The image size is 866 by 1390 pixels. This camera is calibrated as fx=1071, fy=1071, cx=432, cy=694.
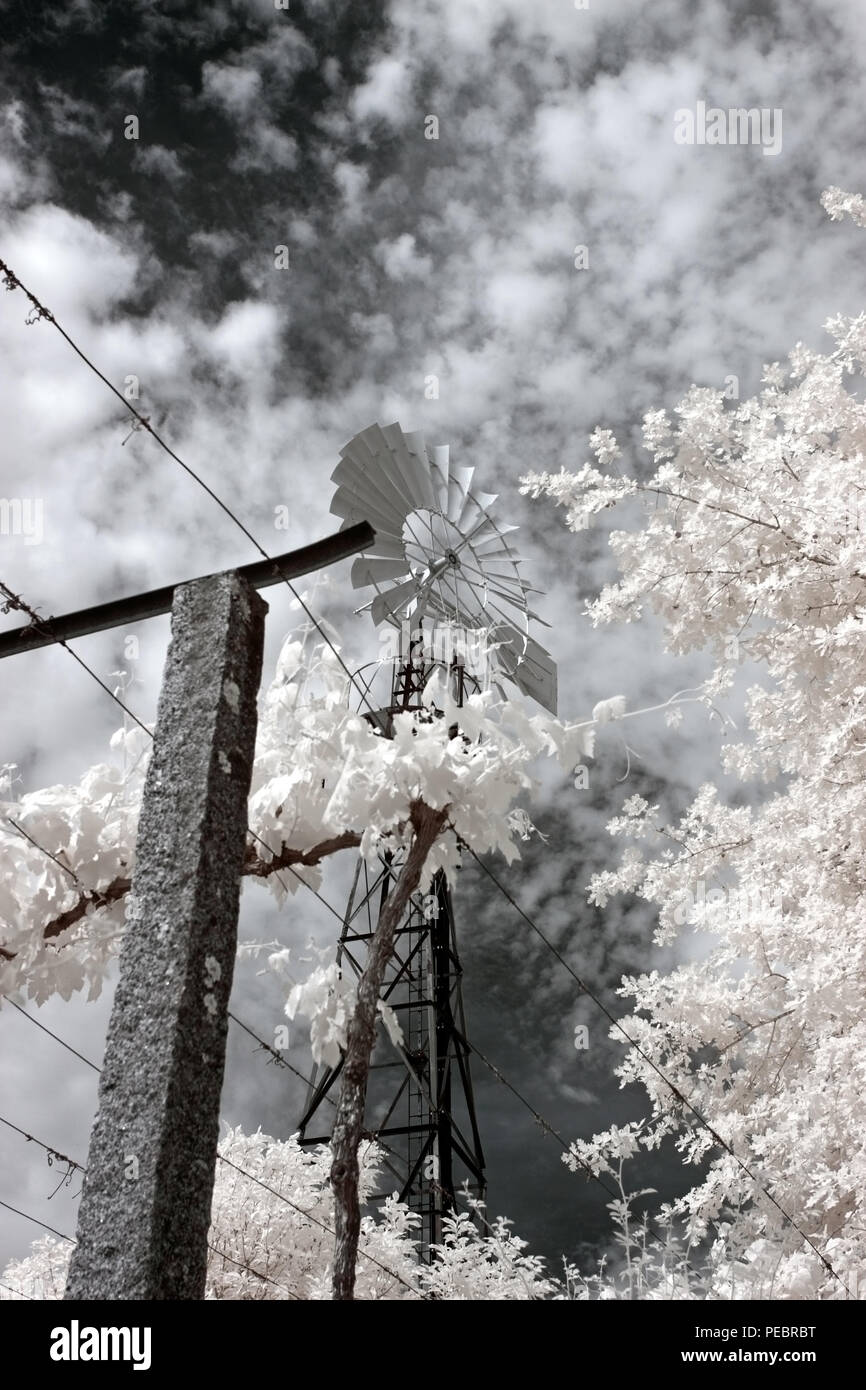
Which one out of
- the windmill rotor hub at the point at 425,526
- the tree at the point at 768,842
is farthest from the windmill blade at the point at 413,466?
the tree at the point at 768,842

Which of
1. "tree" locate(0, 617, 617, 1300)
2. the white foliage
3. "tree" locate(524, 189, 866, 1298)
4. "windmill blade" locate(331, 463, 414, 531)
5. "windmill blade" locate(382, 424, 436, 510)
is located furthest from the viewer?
"windmill blade" locate(382, 424, 436, 510)

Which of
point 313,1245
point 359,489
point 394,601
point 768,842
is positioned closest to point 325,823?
point 768,842

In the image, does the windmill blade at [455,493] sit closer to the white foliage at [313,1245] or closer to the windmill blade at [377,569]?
the windmill blade at [377,569]

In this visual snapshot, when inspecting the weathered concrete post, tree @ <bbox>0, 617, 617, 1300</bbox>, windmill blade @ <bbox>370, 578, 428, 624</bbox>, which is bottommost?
the weathered concrete post

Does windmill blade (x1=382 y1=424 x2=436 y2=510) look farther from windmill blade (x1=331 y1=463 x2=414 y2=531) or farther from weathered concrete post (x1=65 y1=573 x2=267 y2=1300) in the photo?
weathered concrete post (x1=65 y1=573 x2=267 y2=1300)

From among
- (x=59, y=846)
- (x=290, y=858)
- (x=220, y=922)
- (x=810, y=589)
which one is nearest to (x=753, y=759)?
(x=810, y=589)

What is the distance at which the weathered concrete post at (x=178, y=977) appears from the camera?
107 inches

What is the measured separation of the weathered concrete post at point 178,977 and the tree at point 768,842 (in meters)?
4.03

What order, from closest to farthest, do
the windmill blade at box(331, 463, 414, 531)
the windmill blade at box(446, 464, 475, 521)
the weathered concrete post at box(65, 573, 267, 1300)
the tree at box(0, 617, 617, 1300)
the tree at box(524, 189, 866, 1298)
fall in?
the weathered concrete post at box(65, 573, 267, 1300) < the tree at box(0, 617, 617, 1300) < the tree at box(524, 189, 866, 1298) < the windmill blade at box(331, 463, 414, 531) < the windmill blade at box(446, 464, 475, 521)

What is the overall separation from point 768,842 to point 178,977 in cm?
666

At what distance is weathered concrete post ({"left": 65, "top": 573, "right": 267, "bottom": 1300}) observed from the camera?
2.72 meters

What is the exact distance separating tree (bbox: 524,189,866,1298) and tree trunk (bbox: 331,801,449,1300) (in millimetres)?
3040

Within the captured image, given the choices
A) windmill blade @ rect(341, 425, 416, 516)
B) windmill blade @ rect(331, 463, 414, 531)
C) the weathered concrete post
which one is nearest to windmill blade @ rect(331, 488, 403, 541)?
windmill blade @ rect(331, 463, 414, 531)
